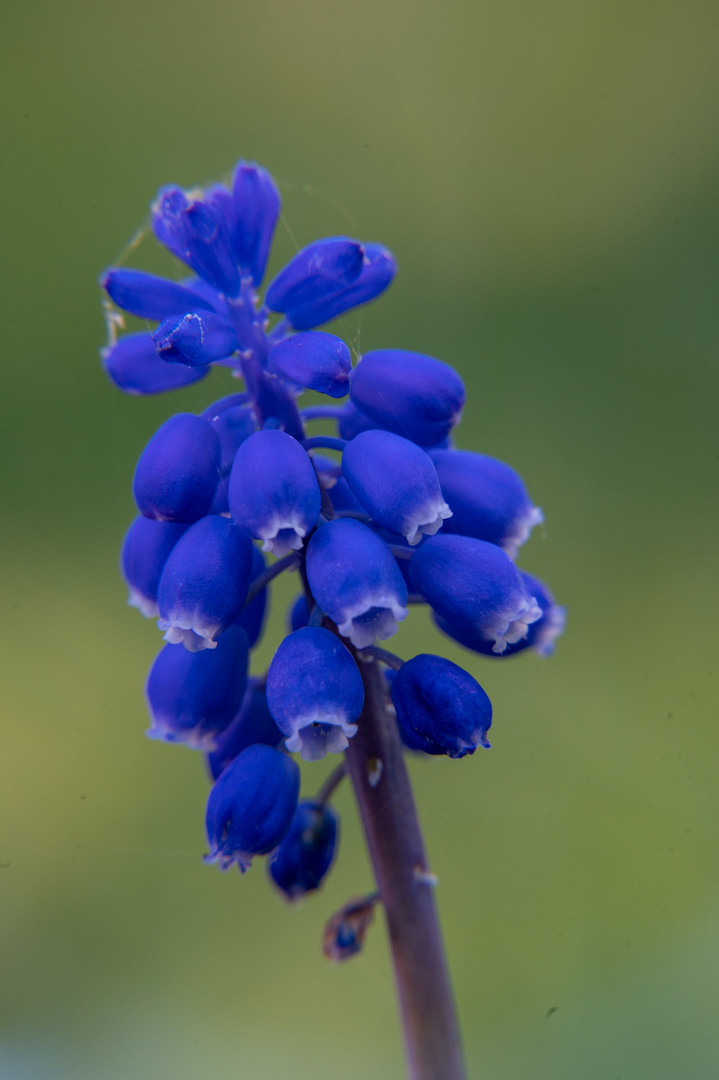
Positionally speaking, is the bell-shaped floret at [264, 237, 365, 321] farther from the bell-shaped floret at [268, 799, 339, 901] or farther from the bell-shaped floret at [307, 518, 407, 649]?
the bell-shaped floret at [268, 799, 339, 901]

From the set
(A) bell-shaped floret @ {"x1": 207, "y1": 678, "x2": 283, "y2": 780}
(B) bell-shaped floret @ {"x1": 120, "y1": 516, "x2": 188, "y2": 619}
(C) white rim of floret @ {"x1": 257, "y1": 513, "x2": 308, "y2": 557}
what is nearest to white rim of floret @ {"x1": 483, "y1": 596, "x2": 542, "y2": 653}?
(C) white rim of floret @ {"x1": 257, "y1": 513, "x2": 308, "y2": 557}

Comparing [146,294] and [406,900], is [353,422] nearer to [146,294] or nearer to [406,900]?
[146,294]

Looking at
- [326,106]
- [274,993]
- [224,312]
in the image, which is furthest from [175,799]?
[326,106]

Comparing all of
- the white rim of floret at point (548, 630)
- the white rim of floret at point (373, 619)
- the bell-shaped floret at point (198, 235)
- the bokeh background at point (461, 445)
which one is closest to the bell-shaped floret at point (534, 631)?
the white rim of floret at point (548, 630)

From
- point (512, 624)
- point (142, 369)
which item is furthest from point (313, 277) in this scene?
point (512, 624)

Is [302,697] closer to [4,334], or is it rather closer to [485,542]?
[485,542]
